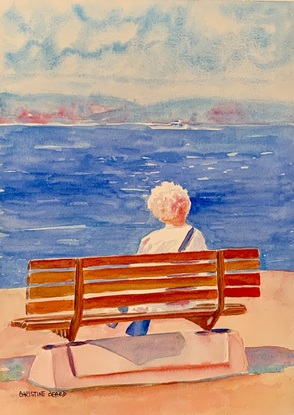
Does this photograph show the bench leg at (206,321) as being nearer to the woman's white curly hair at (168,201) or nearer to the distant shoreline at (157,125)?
the woman's white curly hair at (168,201)

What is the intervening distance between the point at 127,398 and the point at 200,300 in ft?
1.64

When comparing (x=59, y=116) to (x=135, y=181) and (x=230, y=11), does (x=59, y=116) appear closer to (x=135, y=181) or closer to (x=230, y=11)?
(x=135, y=181)

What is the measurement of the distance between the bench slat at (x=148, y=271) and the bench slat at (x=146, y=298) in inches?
3.1

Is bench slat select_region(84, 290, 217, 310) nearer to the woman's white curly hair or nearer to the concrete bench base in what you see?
the concrete bench base

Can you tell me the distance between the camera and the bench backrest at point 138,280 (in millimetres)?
2318

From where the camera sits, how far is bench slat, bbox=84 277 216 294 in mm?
2334

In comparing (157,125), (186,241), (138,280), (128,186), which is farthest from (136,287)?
(157,125)

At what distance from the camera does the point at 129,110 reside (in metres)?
2.51

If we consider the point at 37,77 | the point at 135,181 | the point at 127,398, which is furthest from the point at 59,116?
the point at 127,398

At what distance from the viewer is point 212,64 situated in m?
2.55

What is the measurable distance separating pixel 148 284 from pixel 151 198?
1.23 ft

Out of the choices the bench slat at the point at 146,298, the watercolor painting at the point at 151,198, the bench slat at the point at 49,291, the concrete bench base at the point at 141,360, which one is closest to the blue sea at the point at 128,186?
the watercolor painting at the point at 151,198

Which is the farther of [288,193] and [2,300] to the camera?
[288,193]
